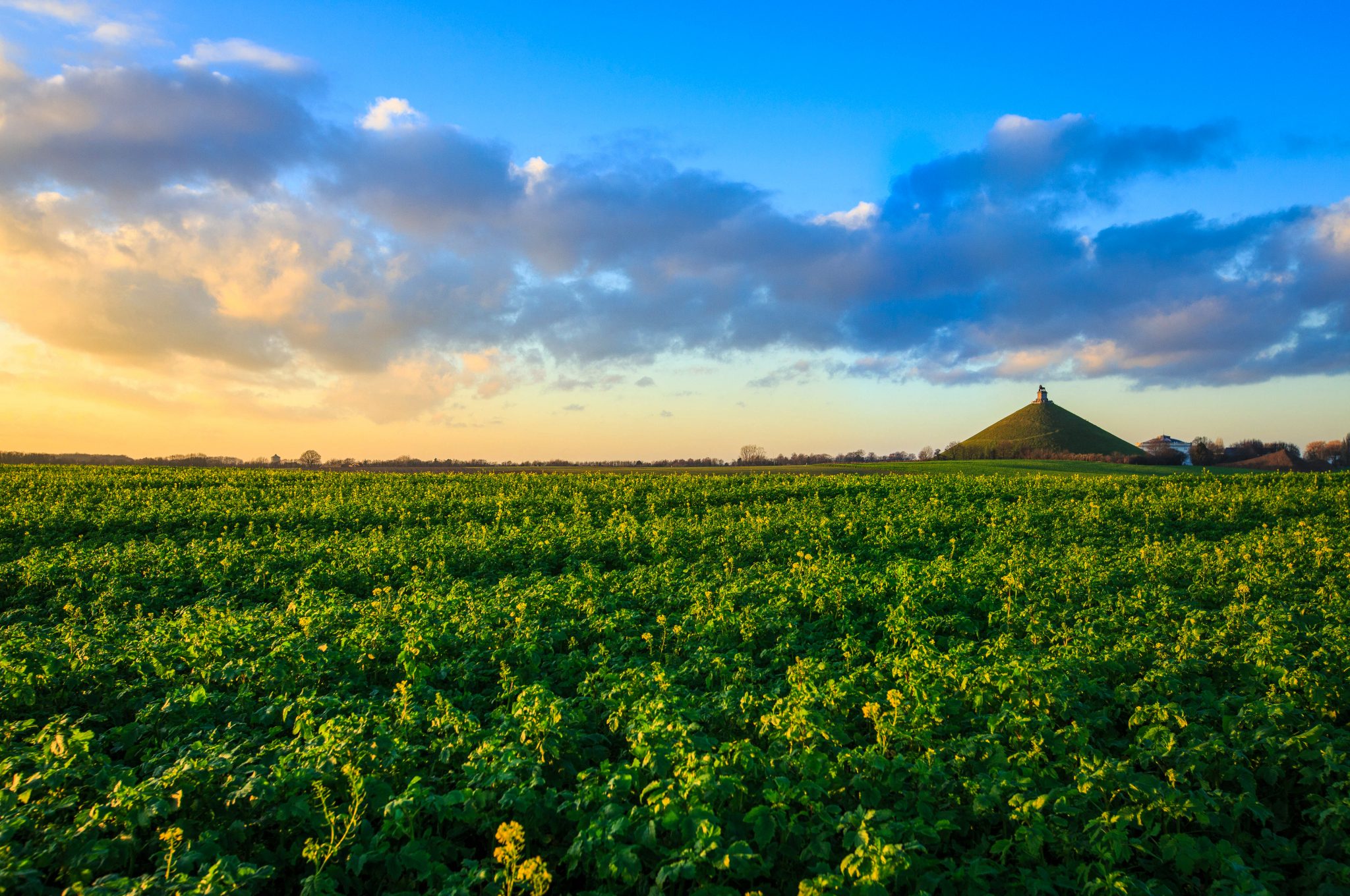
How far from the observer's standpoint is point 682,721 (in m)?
6.32

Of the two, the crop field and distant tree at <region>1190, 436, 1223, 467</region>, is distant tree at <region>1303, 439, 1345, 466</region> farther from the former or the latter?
the crop field

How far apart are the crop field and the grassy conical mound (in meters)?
121

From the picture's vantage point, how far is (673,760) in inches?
221

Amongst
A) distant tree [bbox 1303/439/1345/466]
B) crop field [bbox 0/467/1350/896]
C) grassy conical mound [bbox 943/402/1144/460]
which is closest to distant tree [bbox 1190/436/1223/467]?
distant tree [bbox 1303/439/1345/466]

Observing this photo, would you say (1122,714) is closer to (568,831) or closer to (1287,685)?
(1287,685)

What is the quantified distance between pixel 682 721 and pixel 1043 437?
149741 millimetres

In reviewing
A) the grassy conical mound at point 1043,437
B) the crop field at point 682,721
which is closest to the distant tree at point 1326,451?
the grassy conical mound at point 1043,437

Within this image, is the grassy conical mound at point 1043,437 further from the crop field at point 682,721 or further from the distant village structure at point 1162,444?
the crop field at point 682,721

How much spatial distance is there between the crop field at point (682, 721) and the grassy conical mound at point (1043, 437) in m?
121

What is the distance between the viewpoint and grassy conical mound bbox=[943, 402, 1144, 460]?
12850cm

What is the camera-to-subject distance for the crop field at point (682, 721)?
197 inches

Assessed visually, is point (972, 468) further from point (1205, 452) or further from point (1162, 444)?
point (1162, 444)

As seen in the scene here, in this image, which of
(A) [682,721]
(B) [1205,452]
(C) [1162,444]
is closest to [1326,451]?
(B) [1205,452]

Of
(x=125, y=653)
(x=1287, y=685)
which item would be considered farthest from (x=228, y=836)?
(x=1287, y=685)
